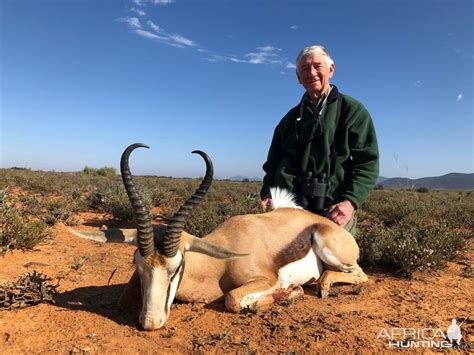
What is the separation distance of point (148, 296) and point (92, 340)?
22.9 inches

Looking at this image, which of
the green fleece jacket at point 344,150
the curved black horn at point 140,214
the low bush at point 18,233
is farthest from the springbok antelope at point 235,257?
the low bush at point 18,233

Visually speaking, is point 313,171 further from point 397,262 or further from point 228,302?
point 228,302

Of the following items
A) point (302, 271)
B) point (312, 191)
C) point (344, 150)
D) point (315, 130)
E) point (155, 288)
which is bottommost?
point (302, 271)

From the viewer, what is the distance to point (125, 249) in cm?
698

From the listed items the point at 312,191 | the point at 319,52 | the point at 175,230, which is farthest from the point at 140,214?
the point at 319,52

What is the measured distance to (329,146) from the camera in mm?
5297

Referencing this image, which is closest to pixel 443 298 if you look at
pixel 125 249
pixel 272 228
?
pixel 272 228

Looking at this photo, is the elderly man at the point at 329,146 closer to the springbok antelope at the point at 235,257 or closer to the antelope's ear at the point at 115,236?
the springbok antelope at the point at 235,257

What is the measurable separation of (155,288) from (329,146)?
3062 millimetres

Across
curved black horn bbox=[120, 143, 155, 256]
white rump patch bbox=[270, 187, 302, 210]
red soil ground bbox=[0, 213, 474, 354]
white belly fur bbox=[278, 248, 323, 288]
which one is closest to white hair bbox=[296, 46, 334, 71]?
white rump patch bbox=[270, 187, 302, 210]

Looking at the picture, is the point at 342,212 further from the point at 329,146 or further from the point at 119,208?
the point at 119,208

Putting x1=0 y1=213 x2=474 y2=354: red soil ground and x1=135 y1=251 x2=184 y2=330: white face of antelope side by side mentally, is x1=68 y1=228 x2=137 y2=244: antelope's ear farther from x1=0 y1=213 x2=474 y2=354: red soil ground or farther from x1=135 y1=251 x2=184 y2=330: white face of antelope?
x1=0 y1=213 x2=474 y2=354: red soil ground

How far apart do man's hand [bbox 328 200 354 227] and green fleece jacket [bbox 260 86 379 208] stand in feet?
0.27

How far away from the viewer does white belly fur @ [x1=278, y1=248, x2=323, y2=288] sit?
463cm
